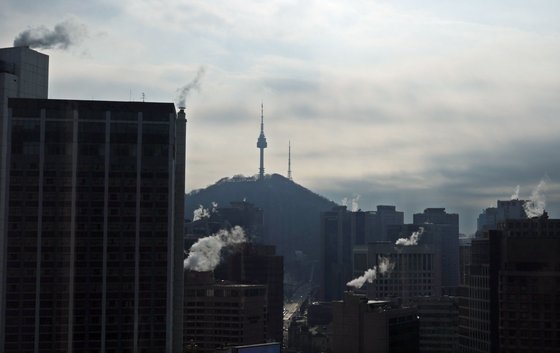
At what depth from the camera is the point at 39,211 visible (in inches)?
4368

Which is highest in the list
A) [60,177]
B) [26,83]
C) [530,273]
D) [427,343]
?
[26,83]

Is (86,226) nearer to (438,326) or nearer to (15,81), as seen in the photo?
(15,81)

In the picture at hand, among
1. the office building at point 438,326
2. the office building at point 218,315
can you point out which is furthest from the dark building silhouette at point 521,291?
the office building at point 218,315

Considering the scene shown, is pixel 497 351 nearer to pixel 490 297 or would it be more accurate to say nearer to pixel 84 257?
pixel 490 297

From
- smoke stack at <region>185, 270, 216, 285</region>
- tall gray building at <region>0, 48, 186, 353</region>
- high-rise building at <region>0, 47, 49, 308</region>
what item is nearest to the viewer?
tall gray building at <region>0, 48, 186, 353</region>

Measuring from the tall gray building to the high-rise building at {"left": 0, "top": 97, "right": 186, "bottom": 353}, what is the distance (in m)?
0.12

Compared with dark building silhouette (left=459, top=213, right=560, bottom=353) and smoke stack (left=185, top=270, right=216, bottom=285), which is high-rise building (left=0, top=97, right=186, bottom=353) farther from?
smoke stack (left=185, top=270, right=216, bottom=285)

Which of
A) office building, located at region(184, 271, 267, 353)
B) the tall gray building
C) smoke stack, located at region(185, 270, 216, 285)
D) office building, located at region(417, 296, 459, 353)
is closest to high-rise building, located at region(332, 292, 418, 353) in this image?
office building, located at region(184, 271, 267, 353)

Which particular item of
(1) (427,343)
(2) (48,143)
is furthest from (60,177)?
(1) (427,343)

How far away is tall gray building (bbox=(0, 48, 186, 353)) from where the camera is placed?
357 feet

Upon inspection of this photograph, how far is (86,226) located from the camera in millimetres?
111562

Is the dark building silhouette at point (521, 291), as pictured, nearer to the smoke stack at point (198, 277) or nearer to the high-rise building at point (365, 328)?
the high-rise building at point (365, 328)

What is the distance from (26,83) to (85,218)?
733 inches

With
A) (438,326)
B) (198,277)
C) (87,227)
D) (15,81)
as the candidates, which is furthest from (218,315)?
(15,81)
